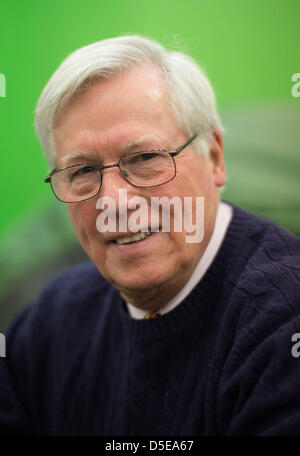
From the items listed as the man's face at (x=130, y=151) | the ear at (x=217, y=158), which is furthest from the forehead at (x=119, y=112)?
the ear at (x=217, y=158)

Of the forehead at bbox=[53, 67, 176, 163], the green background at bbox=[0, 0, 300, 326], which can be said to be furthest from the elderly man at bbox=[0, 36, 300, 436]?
the green background at bbox=[0, 0, 300, 326]

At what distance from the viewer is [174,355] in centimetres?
115

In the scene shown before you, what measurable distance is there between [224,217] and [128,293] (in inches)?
14.1

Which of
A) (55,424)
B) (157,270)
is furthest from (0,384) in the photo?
(157,270)

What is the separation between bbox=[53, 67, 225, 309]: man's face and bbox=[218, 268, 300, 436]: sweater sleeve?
0.21 m

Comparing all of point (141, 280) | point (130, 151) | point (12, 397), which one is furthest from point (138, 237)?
point (12, 397)

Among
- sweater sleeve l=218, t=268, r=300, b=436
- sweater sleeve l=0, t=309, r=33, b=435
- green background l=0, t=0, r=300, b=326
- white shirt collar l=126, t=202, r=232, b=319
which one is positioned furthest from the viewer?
green background l=0, t=0, r=300, b=326

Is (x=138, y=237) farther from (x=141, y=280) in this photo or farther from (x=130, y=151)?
(x=130, y=151)

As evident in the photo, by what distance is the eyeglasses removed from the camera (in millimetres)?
1080

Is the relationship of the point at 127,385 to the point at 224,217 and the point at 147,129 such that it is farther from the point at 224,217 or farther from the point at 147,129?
the point at 147,129

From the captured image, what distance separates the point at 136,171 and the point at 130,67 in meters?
0.25

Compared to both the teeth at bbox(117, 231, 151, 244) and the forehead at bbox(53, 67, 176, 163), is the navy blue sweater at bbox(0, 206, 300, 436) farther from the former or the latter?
the forehead at bbox(53, 67, 176, 163)

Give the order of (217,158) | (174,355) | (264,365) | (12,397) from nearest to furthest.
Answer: (264,365), (174,355), (217,158), (12,397)

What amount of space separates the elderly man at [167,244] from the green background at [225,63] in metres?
0.48
